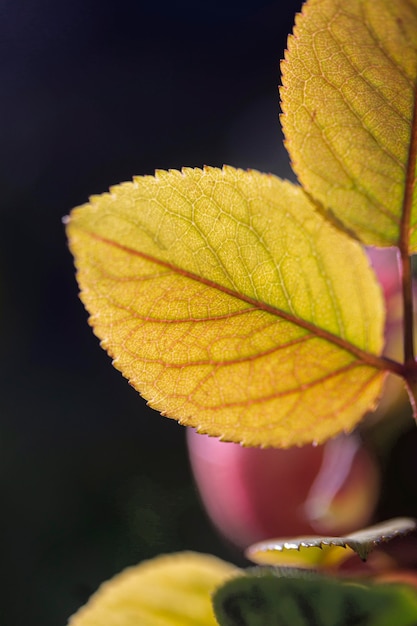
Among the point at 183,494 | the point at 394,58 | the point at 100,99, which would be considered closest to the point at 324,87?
the point at 394,58

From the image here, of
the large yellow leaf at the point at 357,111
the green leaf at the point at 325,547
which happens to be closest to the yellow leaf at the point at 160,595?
the green leaf at the point at 325,547

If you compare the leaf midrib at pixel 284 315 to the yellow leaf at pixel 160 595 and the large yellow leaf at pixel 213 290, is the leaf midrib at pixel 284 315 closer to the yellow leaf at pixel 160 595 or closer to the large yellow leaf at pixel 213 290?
the large yellow leaf at pixel 213 290

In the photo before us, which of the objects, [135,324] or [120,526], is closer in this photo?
[135,324]

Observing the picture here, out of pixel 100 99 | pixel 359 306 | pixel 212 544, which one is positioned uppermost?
pixel 100 99

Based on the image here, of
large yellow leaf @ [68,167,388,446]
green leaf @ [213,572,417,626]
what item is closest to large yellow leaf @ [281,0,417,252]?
large yellow leaf @ [68,167,388,446]

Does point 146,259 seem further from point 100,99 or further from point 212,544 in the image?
point 100,99

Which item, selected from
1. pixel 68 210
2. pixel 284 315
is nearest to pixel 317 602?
pixel 284 315
